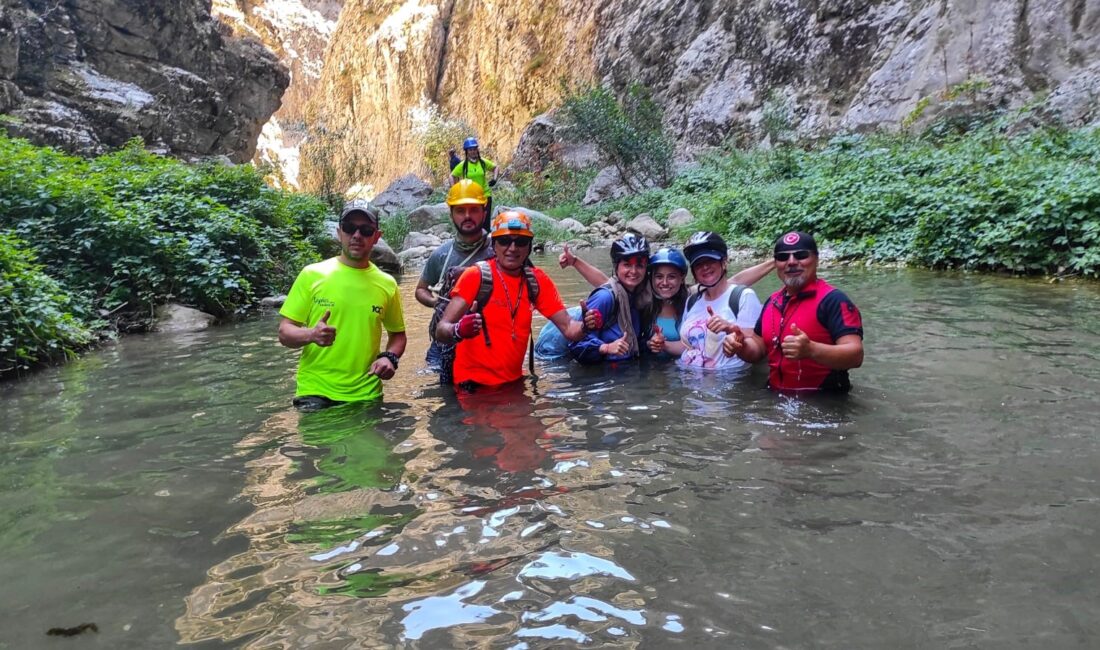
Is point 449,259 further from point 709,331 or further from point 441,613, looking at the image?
point 441,613

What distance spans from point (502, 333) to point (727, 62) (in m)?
28.5

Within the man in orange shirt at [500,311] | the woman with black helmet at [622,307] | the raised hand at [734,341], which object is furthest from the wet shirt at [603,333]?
the raised hand at [734,341]

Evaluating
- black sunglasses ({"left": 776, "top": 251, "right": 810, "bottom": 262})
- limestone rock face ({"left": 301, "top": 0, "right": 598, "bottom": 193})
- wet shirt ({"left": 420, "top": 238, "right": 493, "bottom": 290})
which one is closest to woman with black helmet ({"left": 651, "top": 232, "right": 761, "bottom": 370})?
black sunglasses ({"left": 776, "top": 251, "right": 810, "bottom": 262})

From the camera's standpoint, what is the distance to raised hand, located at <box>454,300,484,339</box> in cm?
461

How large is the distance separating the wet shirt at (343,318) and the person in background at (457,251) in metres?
0.58

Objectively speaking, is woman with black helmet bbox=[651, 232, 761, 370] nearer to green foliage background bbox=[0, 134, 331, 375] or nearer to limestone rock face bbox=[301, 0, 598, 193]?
green foliage background bbox=[0, 134, 331, 375]

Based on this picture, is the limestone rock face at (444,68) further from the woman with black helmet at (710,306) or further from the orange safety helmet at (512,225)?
the woman with black helmet at (710,306)

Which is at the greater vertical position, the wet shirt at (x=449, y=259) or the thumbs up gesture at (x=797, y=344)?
the wet shirt at (x=449, y=259)

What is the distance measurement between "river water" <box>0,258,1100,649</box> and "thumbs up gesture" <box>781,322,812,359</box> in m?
0.41

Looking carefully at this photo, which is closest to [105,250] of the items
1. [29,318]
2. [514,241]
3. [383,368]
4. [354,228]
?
[29,318]

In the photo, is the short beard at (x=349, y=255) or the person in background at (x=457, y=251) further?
the person in background at (x=457, y=251)

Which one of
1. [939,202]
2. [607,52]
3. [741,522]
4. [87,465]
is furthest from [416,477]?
[607,52]

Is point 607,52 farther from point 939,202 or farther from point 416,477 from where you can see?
point 416,477

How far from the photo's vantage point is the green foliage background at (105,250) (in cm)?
685
